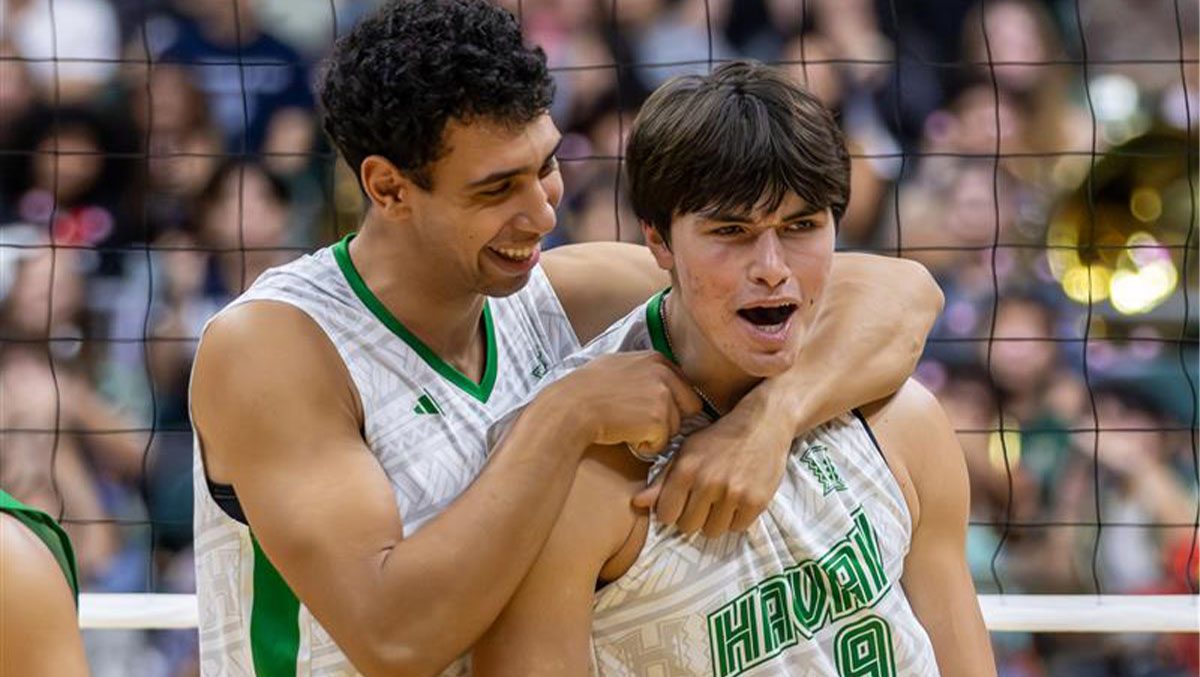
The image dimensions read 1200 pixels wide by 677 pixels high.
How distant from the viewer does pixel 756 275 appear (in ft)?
7.65

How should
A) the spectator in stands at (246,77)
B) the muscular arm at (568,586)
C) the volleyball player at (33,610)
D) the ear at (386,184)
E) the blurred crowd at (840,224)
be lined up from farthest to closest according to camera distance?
the spectator in stands at (246,77)
the blurred crowd at (840,224)
the ear at (386,184)
the muscular arm at (568,586)
the volleyball player at (33,610)

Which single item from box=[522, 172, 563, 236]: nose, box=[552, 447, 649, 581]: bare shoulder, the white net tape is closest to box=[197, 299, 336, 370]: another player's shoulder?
box=[522, 172, 563, 236]: nose

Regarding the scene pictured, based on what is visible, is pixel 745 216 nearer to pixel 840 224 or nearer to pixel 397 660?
pixel 397 660

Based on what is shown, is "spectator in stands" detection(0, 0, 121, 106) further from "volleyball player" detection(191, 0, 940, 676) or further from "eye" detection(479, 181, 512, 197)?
"eye" detection(479, 181, 512, 197)

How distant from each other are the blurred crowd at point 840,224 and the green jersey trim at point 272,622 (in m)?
2.60

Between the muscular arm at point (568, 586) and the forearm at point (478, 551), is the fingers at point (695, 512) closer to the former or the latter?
the muscular arm at point (568, 586)

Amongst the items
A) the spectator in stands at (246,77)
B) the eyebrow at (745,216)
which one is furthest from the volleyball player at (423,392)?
the spectator in stands at (246,77)

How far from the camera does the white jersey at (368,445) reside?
2541 millimetres

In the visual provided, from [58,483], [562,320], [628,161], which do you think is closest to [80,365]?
[58,483]

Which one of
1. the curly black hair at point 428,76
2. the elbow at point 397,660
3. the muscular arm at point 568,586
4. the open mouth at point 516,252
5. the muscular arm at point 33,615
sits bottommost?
the elbow at point 397,660

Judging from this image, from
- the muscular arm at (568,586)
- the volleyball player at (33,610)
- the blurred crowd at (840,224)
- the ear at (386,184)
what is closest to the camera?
the volleyball player at (33,610)

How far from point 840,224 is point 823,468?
2.93 m

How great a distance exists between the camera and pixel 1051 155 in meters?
5.64

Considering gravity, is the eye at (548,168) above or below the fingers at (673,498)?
above
